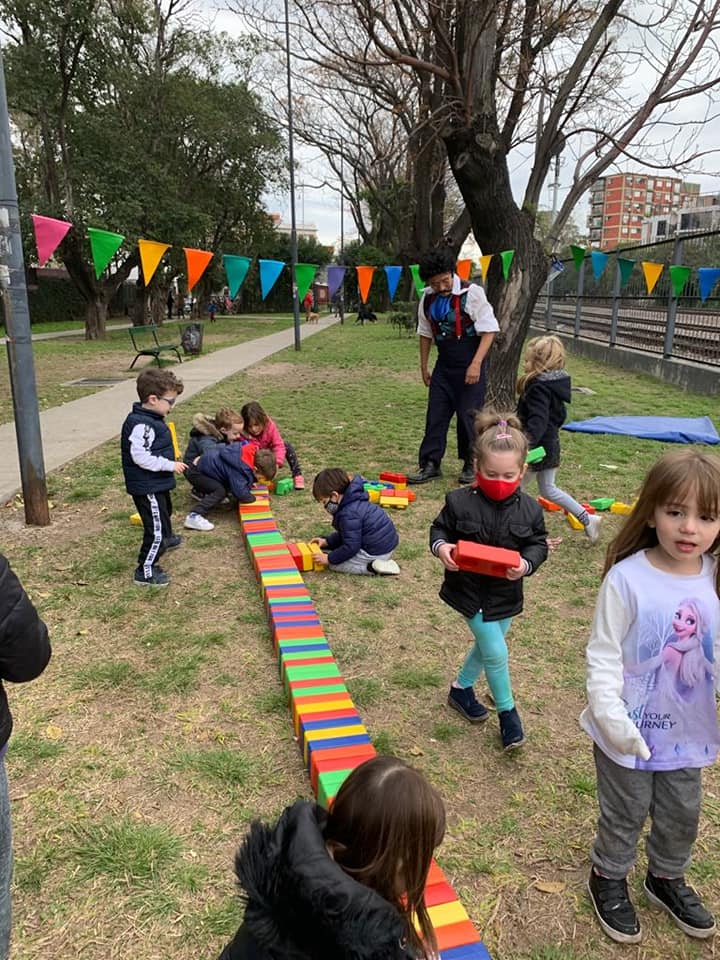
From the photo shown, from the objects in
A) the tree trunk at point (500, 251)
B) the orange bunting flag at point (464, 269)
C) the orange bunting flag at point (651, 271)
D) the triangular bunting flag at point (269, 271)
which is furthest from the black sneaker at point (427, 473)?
the orange bunting flag at point (651, 271)

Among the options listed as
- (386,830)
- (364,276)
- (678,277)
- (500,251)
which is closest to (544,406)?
(386,830)

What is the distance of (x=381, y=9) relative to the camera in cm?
768

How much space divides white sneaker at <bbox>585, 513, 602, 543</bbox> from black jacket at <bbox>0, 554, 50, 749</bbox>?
4.17 m

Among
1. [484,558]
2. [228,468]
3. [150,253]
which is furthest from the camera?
[150,253]

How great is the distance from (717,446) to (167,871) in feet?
24.4

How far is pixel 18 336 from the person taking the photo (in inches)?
197

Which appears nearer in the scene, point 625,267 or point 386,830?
point 386,830

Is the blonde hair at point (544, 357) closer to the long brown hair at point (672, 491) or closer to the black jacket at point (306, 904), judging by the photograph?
the long brown hair at point (672, 491)

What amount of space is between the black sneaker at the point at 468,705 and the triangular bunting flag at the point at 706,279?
35.3 ft

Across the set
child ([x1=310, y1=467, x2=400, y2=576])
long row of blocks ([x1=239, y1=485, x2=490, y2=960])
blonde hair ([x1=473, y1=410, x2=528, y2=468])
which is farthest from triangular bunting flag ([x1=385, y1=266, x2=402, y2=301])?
blonde hair ([x1=473, y1=410, x2=528, y2=468])

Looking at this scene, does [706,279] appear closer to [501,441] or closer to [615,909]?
[501,441]

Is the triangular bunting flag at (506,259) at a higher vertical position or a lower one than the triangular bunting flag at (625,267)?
lower

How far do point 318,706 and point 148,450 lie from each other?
199 centimetres

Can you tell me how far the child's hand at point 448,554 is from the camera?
102 inches
